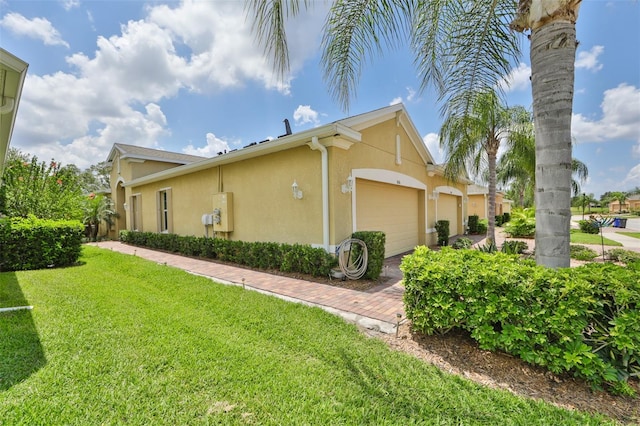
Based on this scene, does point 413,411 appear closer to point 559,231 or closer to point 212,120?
point 559,231

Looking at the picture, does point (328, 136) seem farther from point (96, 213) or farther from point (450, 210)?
point (96, 213)

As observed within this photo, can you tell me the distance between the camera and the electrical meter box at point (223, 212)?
10.3 m

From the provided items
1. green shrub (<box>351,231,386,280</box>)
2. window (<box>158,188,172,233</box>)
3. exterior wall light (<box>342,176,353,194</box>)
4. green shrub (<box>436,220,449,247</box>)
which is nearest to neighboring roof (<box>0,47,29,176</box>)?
exterior wall light (<box>342,176,353,194</box>)

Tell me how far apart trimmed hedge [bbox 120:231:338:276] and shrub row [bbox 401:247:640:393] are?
398cm

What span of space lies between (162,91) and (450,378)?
15.6 meters

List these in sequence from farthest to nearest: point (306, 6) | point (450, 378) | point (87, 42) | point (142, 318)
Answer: point (87, 42)
point (142, 318)
point (306, 6)
point (450, 378)

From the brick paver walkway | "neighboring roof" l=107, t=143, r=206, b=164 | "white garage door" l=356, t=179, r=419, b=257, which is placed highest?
"neighboring roof" l=107, t=143, r=206, b=164

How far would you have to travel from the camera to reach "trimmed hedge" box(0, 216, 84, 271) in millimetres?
8133

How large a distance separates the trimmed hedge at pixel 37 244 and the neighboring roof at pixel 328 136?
15.1 feet

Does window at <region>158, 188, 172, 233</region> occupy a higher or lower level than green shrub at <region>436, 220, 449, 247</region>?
higher

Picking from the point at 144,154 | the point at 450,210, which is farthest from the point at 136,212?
the point at 450,210

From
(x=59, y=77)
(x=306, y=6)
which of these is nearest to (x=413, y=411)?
(x=306, y=6)

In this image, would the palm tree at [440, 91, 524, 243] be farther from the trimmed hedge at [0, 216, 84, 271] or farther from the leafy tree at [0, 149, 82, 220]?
the leafy tree at [0, 149, 82, 220]

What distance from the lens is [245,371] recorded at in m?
3.04
